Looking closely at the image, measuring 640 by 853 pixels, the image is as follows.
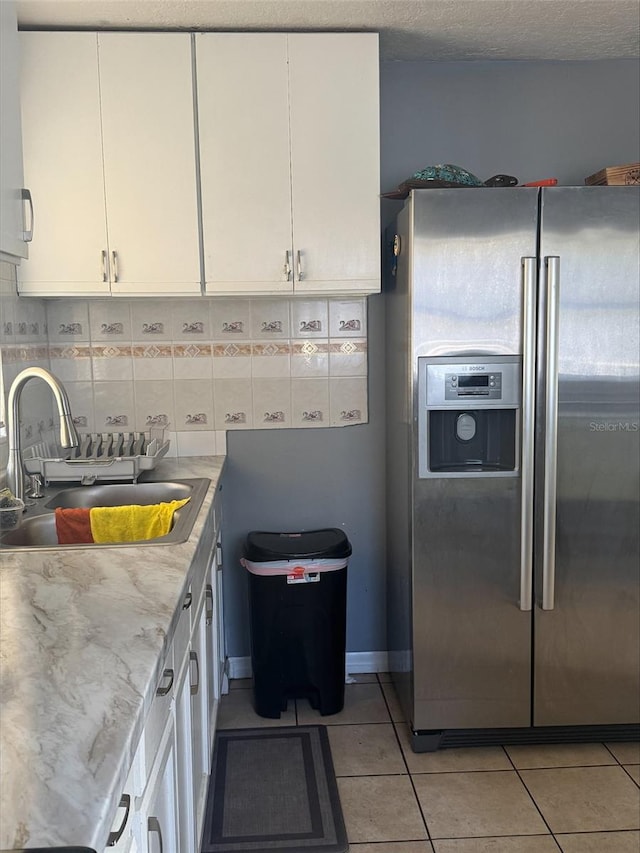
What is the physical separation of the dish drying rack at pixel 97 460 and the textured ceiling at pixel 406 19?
1.38 m

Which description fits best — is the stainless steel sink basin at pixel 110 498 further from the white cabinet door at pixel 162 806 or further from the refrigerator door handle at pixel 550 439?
the refrigerator door handle at pixel 550 439

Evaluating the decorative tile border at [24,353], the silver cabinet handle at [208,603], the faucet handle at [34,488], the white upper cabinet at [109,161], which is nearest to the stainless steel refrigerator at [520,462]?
the silver cabinet handle at [208,603]

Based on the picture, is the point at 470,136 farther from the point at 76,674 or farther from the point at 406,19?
the point at 76,674

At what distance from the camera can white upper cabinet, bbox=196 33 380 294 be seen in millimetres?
2688

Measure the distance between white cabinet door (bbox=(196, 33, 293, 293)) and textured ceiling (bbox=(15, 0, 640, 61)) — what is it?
11 cm

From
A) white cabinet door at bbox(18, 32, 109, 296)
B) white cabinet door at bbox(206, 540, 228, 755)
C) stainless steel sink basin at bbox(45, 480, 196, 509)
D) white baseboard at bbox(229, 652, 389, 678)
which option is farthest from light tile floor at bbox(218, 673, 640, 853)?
white cabinet door at bbox(18, 32, 109, 296)

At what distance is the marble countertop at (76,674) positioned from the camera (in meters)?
0.88

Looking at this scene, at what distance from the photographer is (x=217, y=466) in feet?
9.73

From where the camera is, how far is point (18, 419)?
2.16 metres

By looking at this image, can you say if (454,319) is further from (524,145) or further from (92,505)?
(92,505)

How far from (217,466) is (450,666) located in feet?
3.53

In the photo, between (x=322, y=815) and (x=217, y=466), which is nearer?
(x=322, y=815)

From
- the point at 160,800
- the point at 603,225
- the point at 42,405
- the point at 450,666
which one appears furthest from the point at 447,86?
the point at 160,800

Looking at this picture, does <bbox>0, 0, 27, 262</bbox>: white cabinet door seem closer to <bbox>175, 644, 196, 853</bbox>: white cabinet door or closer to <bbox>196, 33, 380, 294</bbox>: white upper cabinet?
<bbox>175, 644, 196, 853</bbox>: white cabinet door
